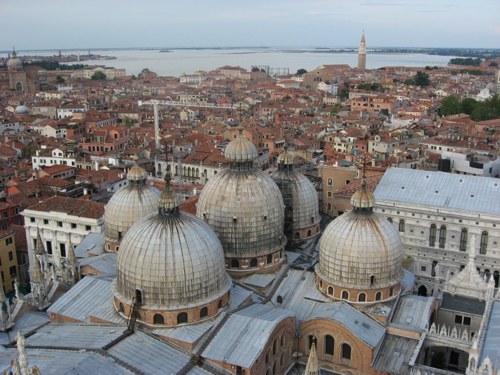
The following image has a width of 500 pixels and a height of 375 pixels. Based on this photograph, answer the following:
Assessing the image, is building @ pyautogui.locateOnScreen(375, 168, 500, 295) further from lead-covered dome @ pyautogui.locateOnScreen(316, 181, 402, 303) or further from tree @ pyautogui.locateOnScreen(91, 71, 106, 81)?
tree @ pyautogui.locateOnScreen(91, 71, 106, 81)

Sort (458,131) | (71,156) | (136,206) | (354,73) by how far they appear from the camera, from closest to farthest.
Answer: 1. (136,206)
2. (71,156)
3. (458,131)
4. (354,73)

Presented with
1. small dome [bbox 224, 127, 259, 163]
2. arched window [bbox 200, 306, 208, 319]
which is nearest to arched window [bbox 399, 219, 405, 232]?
small dome [bbox 224, 127, 259, 163]

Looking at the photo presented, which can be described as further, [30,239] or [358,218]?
[30,239]

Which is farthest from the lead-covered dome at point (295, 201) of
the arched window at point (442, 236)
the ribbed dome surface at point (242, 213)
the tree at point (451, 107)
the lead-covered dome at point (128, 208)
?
the tree at point (451, 107)

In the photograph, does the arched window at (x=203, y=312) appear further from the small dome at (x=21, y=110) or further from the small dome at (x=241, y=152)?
the small dome at (x=21, y=110)

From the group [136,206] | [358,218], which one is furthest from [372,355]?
[136,206]

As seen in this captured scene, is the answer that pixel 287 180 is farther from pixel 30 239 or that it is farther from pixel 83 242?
pixel 30 239

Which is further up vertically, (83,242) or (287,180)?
(287,180)
